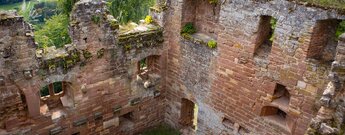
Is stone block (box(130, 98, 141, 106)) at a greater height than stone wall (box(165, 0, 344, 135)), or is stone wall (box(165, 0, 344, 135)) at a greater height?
stone wall (box(165, 0, 344, 135))

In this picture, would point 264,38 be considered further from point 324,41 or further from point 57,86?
point 57,86

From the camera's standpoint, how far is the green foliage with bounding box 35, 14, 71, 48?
20969mm

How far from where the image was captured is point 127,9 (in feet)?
73.6

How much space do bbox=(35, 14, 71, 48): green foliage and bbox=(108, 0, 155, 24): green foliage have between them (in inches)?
115

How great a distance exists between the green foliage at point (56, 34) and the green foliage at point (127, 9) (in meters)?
2.93

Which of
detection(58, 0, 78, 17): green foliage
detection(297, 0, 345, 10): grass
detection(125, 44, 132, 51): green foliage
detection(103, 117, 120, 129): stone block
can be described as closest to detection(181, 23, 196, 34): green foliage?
detection(125, 44, 132, 51): green foliage

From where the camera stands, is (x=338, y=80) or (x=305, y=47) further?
(x=305, y=47)

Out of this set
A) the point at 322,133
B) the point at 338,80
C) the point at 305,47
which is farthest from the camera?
the point at 305,47

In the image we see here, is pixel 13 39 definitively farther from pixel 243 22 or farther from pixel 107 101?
pixel 243 22

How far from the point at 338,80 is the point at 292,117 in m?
3.24

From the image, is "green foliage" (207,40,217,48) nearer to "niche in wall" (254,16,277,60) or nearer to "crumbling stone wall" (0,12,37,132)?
"niche in wall" (254,16,277,60)

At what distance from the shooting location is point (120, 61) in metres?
11.8

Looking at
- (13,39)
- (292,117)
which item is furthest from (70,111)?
(292,117)

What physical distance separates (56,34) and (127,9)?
4540mm
